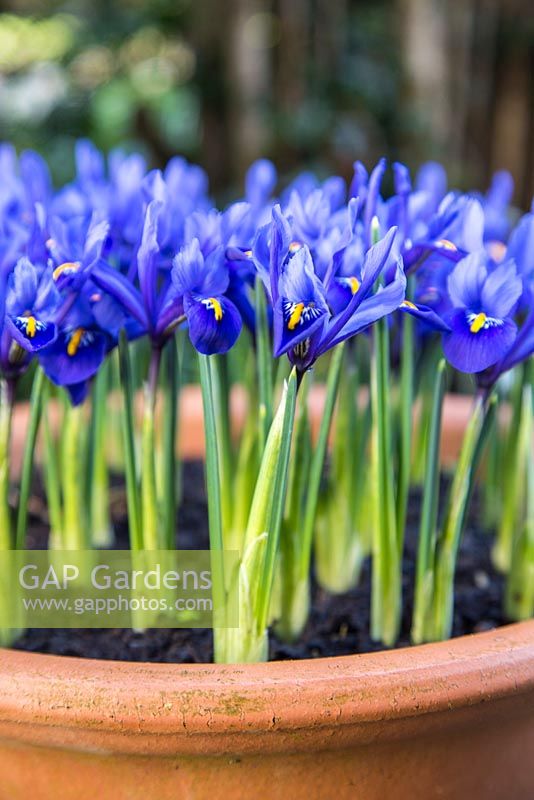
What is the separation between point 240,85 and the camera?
265 centimetres

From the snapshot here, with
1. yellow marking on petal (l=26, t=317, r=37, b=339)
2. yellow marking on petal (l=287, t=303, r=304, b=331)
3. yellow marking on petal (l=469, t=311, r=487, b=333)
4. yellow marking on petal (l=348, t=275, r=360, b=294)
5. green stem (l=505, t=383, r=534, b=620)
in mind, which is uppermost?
yellow marking on petal (l=348, t=275, r=360, b=294)

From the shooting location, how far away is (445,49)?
2.64 meters

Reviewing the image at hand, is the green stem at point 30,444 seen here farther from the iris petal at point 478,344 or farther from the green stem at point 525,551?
the green stem at point 525,551

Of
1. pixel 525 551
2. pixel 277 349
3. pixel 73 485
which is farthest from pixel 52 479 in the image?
→ pixel 525 551

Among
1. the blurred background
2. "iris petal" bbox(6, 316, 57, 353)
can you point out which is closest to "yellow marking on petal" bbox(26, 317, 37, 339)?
"iris petal" bbox(6, 316, 57, 353)

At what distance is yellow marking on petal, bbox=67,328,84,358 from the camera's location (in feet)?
2.39

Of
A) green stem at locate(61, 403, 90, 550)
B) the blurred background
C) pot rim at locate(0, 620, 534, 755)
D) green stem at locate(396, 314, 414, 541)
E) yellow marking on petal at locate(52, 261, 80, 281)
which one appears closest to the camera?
pot rim at locate(0, 620, 534, 755)

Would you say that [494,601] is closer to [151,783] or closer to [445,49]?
[151,783]

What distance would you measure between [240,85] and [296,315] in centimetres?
223

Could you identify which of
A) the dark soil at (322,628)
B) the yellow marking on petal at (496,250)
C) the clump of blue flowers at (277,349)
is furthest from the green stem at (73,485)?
the yellow marking on petal at (496,250)

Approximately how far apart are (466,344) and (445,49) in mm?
2233

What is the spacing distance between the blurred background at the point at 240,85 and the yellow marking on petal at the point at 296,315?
2.07 meters

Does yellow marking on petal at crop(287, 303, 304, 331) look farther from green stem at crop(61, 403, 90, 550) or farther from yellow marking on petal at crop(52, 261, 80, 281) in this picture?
green stem at crop(61, 403, 90, 550)

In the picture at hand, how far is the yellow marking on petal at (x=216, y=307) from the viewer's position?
641 millimetres
